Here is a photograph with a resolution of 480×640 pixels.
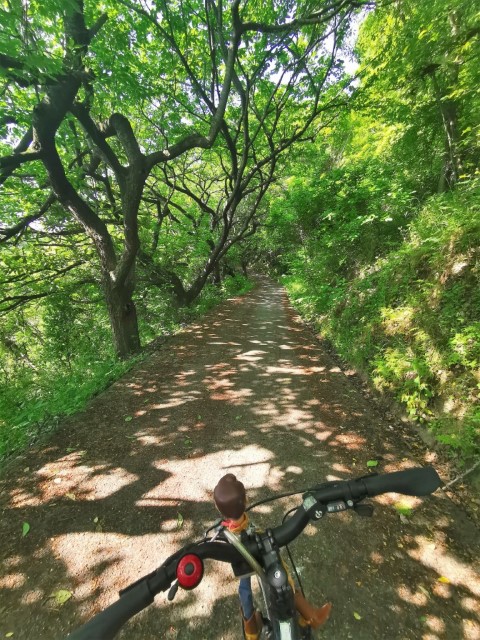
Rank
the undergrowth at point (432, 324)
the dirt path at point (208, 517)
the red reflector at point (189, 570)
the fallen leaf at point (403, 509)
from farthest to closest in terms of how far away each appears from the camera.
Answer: the undergrowth at point (432, 324)
the fallen leaf at point (403, 509)
the dirt path at point (208, 517)
the red reflector at point (189, 570)

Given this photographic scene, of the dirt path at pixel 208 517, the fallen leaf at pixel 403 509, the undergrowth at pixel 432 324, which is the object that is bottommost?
the fallen leaf at pixel 403 509

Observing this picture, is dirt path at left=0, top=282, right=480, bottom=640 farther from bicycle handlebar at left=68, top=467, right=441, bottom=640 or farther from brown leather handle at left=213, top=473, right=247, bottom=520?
brown leather handle at left=213, top=473, right=247, bottom=520

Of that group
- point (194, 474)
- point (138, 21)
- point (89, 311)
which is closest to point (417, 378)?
point (194, 474)

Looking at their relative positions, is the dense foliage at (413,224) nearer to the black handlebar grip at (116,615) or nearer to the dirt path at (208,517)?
the dirt path at (208,517)

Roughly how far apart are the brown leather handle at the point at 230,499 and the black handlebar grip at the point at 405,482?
53cm

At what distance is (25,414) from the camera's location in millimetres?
5184

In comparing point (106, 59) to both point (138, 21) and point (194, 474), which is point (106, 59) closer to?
point (138, 21)

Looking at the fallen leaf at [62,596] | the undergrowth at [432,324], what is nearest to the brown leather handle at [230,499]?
the fallen leaf at [62,596]

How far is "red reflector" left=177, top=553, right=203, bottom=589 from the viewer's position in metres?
0.93

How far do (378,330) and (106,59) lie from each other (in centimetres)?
712

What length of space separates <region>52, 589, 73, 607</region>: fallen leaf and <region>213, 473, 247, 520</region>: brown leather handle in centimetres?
237

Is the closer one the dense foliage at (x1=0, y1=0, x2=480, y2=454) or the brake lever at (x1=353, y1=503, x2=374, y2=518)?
the brake lever at (x1=353, y1=503, x2=374, y2=518)

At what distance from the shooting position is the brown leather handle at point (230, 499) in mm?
1177

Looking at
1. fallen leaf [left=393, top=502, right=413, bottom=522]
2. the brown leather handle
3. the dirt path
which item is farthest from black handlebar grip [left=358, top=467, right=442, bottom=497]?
fallen leaf [left=393, top=502, right=413, bottom=522]
